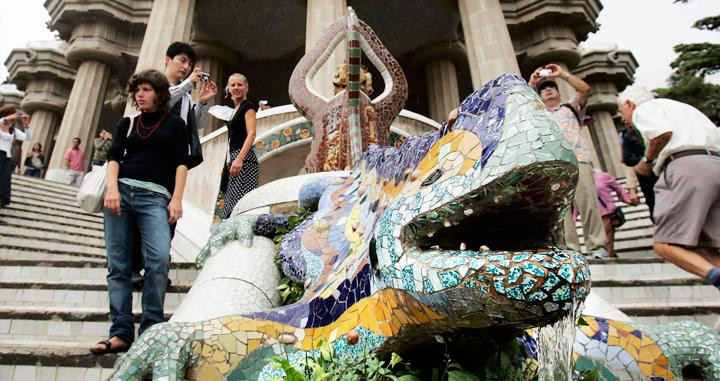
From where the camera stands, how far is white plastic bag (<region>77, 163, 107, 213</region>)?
3.17 meters

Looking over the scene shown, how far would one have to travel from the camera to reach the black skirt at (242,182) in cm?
489

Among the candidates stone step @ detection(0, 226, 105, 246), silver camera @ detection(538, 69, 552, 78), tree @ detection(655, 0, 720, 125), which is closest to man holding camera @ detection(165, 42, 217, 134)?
silver camera @ detection(538, 69, 552, 78)

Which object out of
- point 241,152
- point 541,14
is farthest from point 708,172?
point 541,14

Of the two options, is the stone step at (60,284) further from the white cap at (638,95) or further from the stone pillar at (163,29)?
the stone pillar at (163,29)

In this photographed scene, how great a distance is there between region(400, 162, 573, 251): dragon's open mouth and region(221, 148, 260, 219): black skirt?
368 centimetres

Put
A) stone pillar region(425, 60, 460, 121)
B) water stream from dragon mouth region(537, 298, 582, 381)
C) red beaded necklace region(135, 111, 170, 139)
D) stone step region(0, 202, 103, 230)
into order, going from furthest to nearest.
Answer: stone pillar region(425, 60, 460, 121) → stone step region(0, 202, 103, 230) → red beaded necklace region(135, 111, 170, 139) → water stream from dragon mouth region(537, 298, 582, 381)

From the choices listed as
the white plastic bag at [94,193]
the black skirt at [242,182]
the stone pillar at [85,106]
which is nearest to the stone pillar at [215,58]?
the stone pillar at [85,106]

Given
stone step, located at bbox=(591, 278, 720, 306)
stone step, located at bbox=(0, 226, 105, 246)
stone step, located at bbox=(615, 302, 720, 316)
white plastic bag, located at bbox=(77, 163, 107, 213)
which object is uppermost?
stone step, located at bbox=(0, 226, 105, 246)

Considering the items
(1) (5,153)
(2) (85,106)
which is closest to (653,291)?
(1) (5,153)

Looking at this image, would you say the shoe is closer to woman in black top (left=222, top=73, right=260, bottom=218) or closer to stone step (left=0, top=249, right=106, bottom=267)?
stone step (left=0, top=249, right=106, bottom=267)

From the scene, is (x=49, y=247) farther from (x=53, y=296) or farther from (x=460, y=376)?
(x=460, y=376)

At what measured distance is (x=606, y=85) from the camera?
24656 millimetres

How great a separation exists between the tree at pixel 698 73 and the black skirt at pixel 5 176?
19983 millimetres

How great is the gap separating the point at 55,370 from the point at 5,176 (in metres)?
5.97
